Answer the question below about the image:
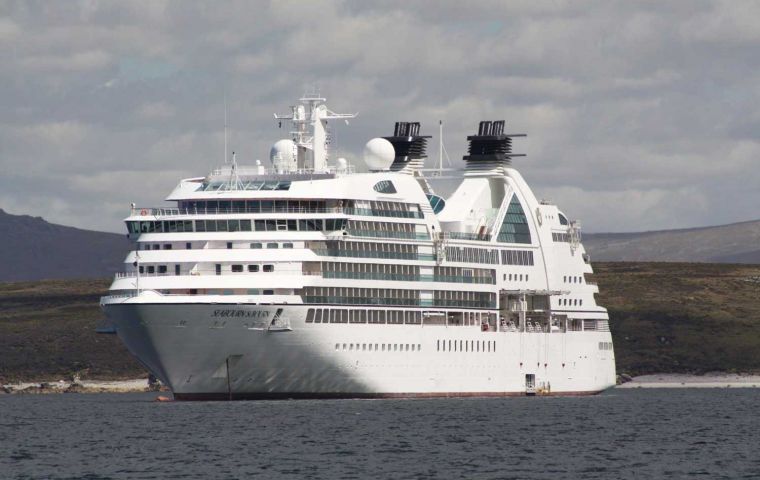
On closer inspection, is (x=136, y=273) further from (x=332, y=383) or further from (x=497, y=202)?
(x=497, y=202)

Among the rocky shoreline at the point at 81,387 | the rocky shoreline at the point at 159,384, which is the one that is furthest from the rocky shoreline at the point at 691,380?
the rocky shoreline at the point at 81,387

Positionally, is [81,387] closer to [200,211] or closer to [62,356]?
[62,356]

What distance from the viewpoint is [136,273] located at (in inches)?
4486

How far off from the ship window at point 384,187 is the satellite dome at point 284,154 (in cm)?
602

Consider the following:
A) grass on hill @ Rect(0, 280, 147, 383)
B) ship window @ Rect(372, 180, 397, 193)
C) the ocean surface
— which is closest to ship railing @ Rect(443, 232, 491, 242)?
ship window @ Rect(372, 180, 397, 193)

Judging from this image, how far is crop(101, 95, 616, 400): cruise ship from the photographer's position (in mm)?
111688

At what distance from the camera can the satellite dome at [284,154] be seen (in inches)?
4864

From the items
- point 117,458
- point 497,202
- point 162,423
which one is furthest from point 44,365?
point 117,458

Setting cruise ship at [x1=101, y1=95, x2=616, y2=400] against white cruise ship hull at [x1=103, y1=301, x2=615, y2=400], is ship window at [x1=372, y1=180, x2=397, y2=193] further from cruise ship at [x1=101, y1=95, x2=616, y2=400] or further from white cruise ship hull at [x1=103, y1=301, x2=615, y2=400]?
white cruise ship hull at [x1=103, y1=301, x2=615, y2=400]

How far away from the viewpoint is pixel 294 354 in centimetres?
11312

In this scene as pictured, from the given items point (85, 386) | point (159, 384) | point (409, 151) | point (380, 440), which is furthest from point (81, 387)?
point (380, 440)

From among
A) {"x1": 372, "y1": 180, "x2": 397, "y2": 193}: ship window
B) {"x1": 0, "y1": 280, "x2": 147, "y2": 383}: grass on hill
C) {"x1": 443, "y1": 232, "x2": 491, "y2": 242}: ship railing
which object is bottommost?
Answer: {"x1": 0, "y1": 280, "x2": 147, "y2": 383}: grass on hill

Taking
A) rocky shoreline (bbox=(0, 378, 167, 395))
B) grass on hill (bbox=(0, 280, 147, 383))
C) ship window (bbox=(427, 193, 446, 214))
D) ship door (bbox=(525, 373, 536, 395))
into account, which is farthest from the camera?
grass on hill (bbox=(0, 280, 147, 383))

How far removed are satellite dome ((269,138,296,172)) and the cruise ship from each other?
17cm
